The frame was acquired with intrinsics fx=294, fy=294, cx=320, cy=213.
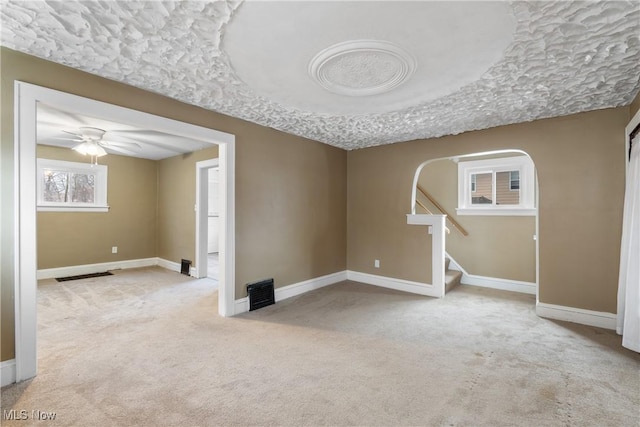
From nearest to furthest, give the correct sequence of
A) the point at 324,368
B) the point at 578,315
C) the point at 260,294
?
1. the point at 324,368
2. the point at 578,315
3. the point at 260,294

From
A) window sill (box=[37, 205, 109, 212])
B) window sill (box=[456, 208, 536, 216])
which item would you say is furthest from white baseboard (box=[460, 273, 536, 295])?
window sill (box=[37, 205, 109, 212])

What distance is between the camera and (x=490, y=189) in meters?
5.11

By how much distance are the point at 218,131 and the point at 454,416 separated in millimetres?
3242

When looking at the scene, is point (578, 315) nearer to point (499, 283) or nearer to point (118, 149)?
point (499, 283)

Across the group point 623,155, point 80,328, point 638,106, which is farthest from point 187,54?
point 623,155

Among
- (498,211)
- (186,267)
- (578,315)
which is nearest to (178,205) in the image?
(186,267)

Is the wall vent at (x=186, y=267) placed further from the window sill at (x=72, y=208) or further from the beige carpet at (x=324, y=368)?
the window sill at (x=72, y=208)

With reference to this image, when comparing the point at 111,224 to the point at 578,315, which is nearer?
the point at 578,315

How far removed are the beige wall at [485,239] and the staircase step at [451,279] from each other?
0.30 metres

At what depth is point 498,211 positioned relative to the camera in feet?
16.0

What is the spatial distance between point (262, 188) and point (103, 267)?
4.15 meters

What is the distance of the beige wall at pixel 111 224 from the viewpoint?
A: 17.0ft

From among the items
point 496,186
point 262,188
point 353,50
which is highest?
point 353,50

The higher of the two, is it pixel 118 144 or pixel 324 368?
pixel 118 144
